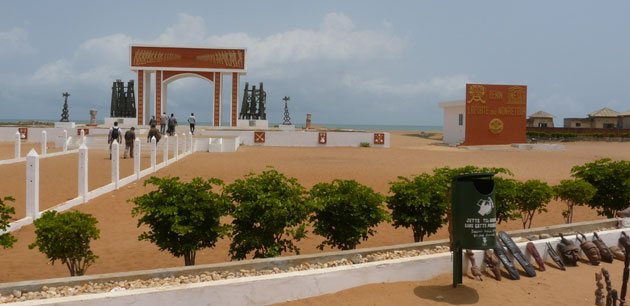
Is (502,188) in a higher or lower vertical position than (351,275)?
higher

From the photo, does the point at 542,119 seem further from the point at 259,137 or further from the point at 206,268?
the point at 206,268

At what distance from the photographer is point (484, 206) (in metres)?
4.88

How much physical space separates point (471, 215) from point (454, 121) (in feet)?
112

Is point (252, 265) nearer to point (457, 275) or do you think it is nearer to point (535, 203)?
point (457, 275)

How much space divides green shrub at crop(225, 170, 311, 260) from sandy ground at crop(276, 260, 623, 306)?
1.41 m

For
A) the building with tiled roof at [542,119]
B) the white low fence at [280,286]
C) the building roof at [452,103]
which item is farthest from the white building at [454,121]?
the white low fence at [280,286]

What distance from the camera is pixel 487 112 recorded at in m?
33.5

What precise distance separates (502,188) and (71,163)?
12.1 m

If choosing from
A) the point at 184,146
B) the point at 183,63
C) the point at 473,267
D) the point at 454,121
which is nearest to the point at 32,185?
the point at 473,267

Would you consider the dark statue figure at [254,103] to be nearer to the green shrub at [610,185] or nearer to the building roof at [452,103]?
the building roof at [452,103]

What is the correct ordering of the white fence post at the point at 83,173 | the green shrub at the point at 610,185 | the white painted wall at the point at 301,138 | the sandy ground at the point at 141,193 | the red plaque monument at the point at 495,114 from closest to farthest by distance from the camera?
1. the sandy ground at the point at 141,193
2. the green shrub at the point at 610,185
3. the white fence post at the point at 83,173
4. the white painted wall at the point at 301,138
5. the red plaque monument at the point at 495,114

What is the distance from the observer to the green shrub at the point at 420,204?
709 cm

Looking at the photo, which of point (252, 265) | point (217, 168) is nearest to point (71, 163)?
point (217, 168)

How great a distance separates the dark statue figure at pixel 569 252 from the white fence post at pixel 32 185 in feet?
27.8
